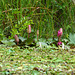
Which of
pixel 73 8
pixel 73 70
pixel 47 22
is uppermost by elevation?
pixel 73 8

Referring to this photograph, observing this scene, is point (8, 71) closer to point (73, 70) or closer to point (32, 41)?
point (73, 70)

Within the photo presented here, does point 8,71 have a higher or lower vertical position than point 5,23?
lower

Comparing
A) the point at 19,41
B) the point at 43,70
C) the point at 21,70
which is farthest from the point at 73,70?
the point at 19,41

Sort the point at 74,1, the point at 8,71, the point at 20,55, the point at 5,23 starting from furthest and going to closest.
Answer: the point at 74,1 < the point at 5,23 < the point at 20,55 < the point at 8,71

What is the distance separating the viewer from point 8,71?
30.2 inches

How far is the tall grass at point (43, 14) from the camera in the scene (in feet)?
5.90

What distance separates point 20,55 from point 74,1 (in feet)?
4.02

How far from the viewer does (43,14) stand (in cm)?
195

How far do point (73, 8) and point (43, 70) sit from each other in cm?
144

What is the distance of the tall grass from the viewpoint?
5.90ft

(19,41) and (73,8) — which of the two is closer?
(19,41)

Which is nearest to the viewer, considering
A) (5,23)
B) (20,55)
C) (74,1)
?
(20,55)

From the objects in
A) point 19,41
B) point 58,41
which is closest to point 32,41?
point 19,41

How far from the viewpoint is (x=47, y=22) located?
1.94m
